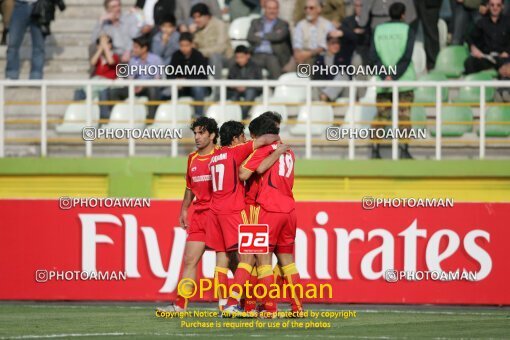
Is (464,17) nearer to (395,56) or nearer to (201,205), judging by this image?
(395,56)

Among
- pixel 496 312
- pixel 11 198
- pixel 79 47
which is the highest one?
pixel 79 47

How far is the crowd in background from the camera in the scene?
65.4 ft

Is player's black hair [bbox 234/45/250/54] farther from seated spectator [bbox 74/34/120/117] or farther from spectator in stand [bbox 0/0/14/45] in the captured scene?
spectator in stand [bbox 0/0/14/45]

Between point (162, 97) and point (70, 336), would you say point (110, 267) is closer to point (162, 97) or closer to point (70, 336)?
point (162, 97)

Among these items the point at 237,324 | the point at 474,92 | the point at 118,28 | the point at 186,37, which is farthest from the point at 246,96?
the point at 237,324

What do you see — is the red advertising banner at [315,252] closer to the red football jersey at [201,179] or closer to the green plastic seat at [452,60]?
the red football jersey at [201,179]

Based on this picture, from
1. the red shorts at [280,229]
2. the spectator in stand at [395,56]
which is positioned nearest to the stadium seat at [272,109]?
the spectator in stand at [395,56]

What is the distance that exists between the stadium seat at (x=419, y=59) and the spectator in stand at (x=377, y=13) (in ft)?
1.59

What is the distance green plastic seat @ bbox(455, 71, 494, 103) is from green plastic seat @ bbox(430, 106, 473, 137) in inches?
9.1

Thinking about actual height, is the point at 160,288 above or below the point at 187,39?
below

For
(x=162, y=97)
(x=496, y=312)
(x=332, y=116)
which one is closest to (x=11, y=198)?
(x=162, y=97)

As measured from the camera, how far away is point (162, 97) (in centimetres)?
2020

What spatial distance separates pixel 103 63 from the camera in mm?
20500

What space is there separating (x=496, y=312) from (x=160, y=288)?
12.7 feet
